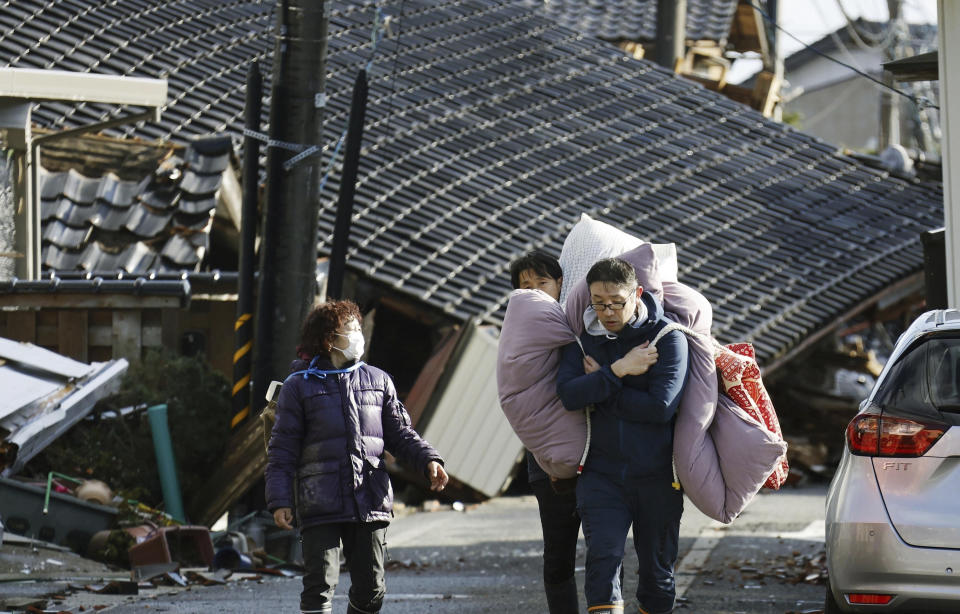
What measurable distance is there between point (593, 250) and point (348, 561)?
5.24 ft

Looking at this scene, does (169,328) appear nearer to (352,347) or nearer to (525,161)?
(525,161)

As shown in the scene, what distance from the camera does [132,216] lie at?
12797 millimetres

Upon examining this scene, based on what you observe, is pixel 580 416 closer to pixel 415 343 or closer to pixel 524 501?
pixel 524 501

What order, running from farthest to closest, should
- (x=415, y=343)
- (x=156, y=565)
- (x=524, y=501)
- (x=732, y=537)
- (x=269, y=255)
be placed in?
(x=415, y=343), (x=524, y=501), (x=732, y=537), (x=269, y=255), (x=156, y=565)

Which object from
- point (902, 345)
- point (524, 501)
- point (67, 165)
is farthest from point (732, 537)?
point (67, 165)

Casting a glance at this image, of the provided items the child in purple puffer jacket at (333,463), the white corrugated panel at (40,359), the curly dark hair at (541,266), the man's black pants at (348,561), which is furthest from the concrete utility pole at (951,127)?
the white corrugated panel at (40,359)

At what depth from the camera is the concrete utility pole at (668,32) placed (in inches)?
914

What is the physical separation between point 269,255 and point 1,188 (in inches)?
110

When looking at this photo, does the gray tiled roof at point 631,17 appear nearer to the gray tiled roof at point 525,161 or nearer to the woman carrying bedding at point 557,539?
the gray tiled roof at point 525,161

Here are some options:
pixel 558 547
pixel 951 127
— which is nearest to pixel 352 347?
pixel 558 547

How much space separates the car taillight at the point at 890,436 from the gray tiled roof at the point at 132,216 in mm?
7739

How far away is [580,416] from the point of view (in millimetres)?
5527

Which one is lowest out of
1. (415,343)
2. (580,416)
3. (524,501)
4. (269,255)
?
(524,501)

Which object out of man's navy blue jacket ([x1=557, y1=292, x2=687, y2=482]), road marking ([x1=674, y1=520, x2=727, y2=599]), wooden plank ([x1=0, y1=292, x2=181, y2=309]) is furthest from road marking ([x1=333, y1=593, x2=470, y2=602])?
wooden plank ([x1=0, y1=292, x2=181, y2=309])
